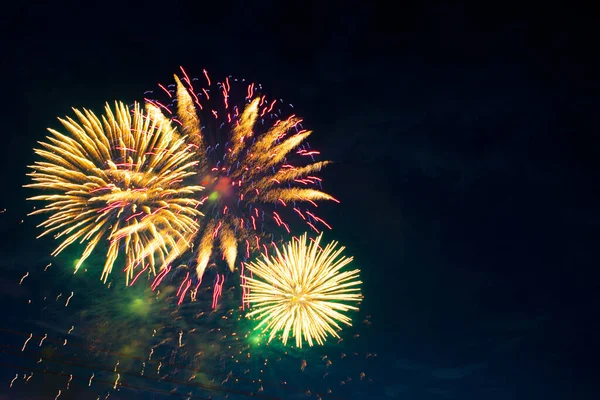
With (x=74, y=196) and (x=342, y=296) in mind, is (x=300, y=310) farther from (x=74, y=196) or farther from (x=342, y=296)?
(x=74, y=196)

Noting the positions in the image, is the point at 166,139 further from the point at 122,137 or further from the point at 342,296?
the point at 342,296

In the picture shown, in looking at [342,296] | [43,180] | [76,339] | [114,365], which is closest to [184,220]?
[43,180]

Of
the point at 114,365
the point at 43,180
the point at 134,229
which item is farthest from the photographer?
the point at 114,365

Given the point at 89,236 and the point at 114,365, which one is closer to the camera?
the point at 89,236

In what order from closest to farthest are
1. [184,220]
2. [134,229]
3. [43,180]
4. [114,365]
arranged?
1. [43,180]
2. [134,229]
3. [184,220]
4. [114,365]

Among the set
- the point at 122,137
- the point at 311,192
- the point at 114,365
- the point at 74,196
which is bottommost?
the point at 114,365

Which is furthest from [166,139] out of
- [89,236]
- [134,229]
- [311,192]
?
[311,192]

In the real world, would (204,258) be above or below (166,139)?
below

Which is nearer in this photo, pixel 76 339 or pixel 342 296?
pixel 342 296

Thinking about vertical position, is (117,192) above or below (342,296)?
above
